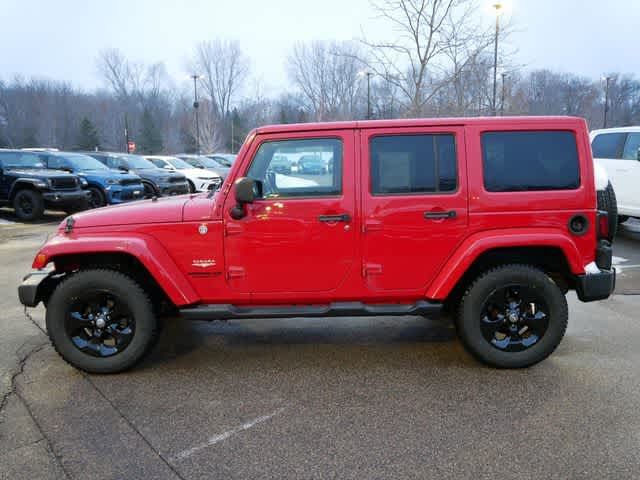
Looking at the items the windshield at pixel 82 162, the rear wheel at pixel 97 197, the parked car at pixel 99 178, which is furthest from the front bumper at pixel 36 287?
the windshield at pixel 82 162

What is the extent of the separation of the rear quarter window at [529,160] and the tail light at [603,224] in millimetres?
391

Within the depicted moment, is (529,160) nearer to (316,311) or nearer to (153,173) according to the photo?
(316,311)

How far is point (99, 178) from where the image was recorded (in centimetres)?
1421

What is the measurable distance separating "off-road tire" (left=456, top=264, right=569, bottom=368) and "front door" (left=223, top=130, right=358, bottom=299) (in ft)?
3.13

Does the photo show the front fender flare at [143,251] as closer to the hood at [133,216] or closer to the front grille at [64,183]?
the hood at [133,216]

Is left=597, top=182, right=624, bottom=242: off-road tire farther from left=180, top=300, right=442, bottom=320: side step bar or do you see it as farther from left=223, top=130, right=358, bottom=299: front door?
left=223, top=130, right=358, bottom=299: front door

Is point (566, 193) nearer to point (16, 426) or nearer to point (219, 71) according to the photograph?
point (16, 426)

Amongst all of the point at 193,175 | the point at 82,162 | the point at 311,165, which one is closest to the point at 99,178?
the point at 82,162

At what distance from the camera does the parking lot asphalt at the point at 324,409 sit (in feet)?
9.08

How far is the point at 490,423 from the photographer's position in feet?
10.4

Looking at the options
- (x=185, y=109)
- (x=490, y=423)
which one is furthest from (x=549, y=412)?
(x=185, y=109)

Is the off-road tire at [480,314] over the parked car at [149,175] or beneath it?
beneath

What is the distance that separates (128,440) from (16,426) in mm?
786

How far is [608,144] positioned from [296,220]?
28.0ft
